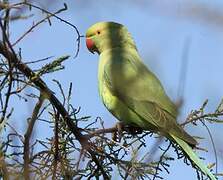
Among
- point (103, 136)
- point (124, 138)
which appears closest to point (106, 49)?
point (124, 138)

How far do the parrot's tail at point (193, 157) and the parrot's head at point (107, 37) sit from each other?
56.8 inches

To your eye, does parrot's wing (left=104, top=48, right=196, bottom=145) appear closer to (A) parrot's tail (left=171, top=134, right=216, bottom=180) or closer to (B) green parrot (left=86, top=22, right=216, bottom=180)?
(B) green parrot (left=86, top=22, right=216, bottom=180)

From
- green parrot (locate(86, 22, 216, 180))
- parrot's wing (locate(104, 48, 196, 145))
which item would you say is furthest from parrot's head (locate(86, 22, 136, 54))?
parrot's wing (locate(104, 48, 196, 145))

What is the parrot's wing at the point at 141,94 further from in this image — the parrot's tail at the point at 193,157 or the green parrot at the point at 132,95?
the parrot's tail at the point at 193,157

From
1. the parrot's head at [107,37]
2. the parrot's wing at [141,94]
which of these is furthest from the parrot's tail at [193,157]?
the parrot's head at [107,37]

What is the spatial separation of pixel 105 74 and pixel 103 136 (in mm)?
1561

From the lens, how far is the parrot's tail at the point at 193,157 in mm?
3150

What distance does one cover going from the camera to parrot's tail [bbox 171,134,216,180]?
3.15 m

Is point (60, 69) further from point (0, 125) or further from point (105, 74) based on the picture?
point (105, 74)

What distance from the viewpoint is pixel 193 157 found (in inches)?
134

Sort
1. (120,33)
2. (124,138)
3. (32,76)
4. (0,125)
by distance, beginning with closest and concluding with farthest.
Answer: (0,125)
(32,76)
(124,138)
(120,33)

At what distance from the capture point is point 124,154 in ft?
9.36

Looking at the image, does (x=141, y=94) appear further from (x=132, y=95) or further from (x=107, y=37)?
(x=107, y=37)

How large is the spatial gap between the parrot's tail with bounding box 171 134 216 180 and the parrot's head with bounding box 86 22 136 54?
1.44 metres
